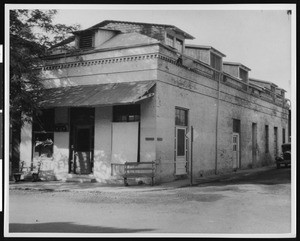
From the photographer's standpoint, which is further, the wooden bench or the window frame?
the window frame

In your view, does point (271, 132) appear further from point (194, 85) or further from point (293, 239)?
point (293, 239)

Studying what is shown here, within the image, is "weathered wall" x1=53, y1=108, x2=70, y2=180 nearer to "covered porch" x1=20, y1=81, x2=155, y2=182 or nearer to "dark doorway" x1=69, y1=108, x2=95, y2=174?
"covered porch" x1=20, y1=81, x2=155, y2=182

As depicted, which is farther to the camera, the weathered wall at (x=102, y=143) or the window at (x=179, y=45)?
the window at (x=179, y=45)

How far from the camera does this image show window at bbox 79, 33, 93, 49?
57.7 feet

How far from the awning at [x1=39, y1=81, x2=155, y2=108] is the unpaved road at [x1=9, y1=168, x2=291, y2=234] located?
11.4 feet

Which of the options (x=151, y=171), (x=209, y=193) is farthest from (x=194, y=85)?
(x=209, y=193)

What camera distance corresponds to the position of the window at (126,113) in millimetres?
16156

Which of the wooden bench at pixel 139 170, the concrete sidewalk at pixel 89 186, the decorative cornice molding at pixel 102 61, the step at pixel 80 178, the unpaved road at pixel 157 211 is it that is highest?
the decorative cornice molding at pixel 102 61

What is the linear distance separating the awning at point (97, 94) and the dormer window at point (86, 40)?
1843mm

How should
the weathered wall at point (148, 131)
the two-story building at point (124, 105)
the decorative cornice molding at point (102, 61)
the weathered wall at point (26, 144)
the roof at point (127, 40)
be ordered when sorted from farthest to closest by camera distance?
the weathered wall at point (26, 144), the roof at point (127, 40), the decorative cornice molding at point (102, 61), the two-story building at point (124, 105), the weathered wall at point (148, 131)

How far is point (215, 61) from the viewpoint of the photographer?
67.8 feet

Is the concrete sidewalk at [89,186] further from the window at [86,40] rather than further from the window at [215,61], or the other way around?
the window at [215,61]

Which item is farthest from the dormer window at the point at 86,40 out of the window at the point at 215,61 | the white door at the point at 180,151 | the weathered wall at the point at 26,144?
the window at the point at 215,61

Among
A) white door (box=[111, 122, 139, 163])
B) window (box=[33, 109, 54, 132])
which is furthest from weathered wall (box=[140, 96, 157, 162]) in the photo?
window (box=[33, 109, 54, 132])
